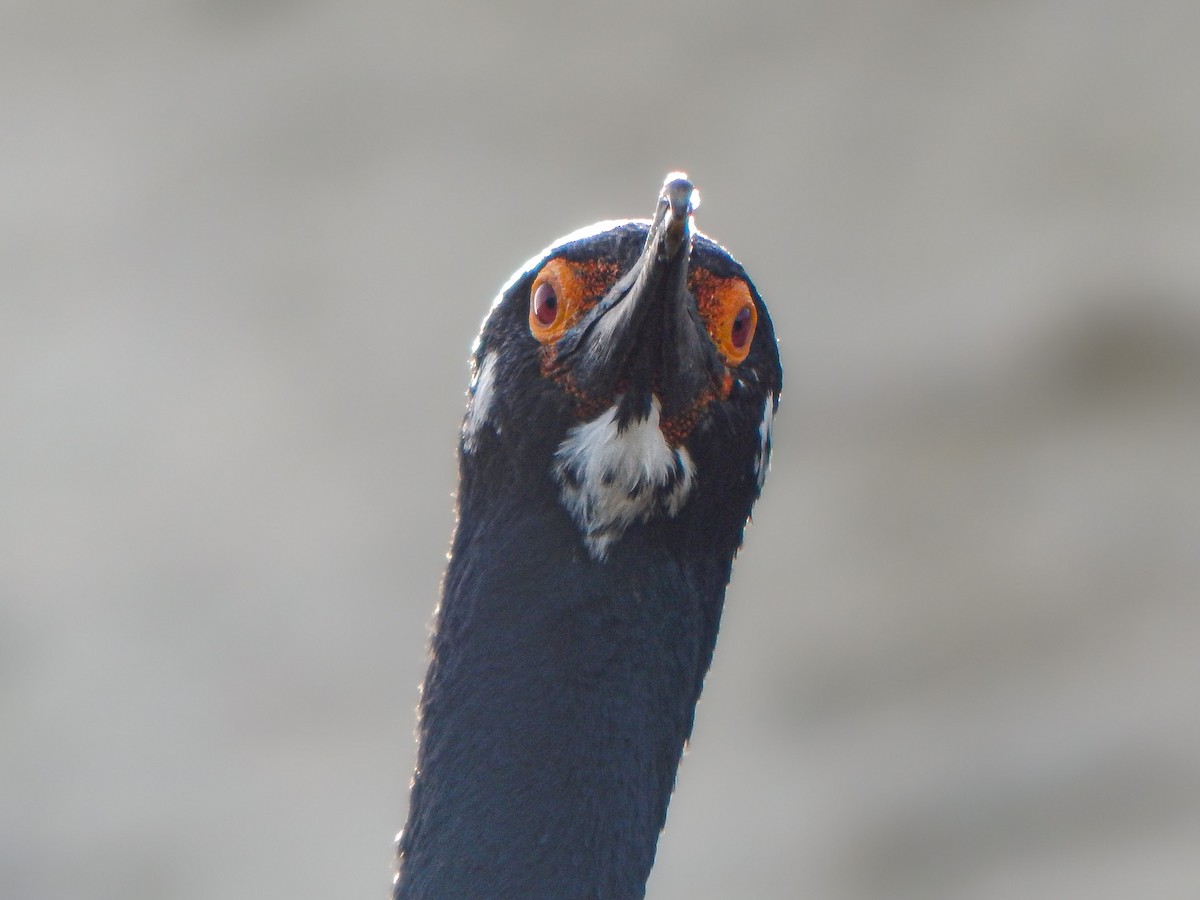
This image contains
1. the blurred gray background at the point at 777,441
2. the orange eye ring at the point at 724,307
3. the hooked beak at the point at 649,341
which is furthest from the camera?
the blurred gray background at the point at 777,441

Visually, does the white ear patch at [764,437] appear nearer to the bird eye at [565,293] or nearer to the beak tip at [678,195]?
the bird eye at [565,293]

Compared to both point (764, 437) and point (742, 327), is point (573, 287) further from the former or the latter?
point (764, 437)

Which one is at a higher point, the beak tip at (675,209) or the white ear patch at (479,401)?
the white ear patch at (479,401)

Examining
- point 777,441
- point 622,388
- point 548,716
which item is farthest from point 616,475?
point 777,441

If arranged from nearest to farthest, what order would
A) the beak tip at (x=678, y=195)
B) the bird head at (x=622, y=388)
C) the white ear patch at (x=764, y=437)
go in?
the beak tip at (x=678, y=195)
the bird head at (x=622, y=388)
the white ear patch at (x=764, y=437)

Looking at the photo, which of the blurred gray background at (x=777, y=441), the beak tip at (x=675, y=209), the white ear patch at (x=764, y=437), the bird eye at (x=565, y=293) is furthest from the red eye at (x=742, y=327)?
the blurred gray background at (x=777, y=441)
